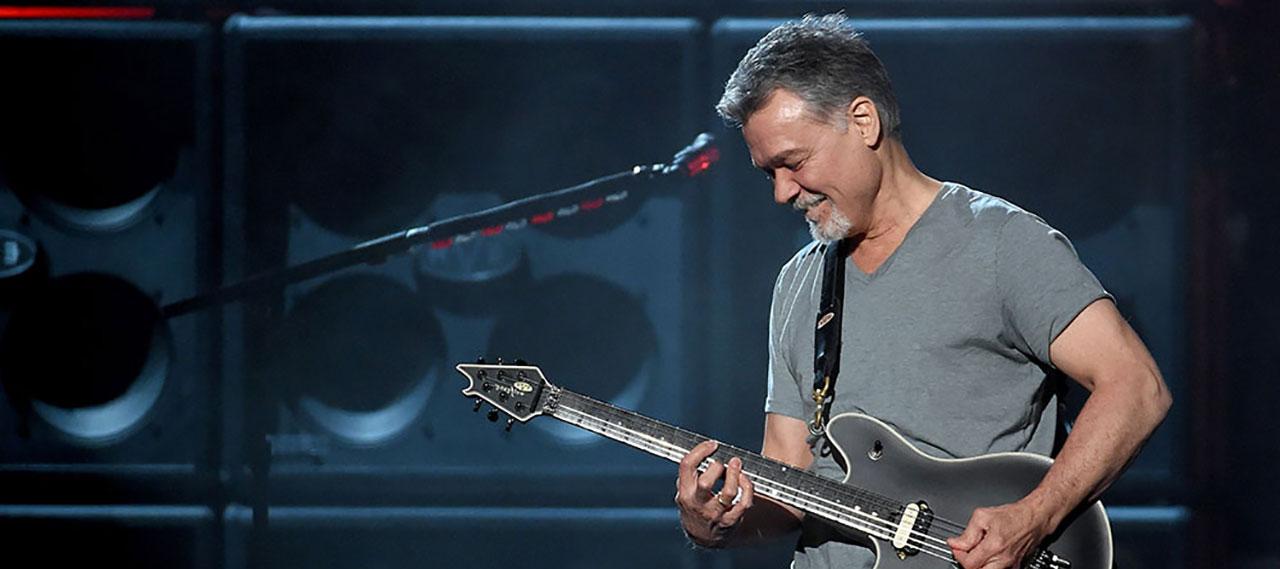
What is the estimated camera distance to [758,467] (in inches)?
85.2

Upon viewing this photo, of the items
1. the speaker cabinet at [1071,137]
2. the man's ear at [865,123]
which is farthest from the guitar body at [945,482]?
the speaker cabinet at [1071,137]

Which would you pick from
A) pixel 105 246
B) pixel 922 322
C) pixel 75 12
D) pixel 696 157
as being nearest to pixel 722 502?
pixel 922 322

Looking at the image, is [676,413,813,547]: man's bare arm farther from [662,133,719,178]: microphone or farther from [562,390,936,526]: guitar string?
[662,133,719,178]: microphone

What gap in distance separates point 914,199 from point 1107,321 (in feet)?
1.21

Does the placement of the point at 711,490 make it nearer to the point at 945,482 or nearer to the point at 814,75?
the point at 945,482

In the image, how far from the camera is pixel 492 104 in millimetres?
3293

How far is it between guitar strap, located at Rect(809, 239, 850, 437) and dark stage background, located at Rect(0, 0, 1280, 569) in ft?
3.34

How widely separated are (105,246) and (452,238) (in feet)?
2.69

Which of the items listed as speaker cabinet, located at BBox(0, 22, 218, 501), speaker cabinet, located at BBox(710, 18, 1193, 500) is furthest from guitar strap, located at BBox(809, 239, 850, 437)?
speaker cabinet, located at BBox(0, 22, 218, 501)

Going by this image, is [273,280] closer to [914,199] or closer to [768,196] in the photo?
[768,196]

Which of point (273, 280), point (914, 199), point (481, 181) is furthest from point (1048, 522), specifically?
point (273, 280)

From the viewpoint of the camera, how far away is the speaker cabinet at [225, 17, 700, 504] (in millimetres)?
3254

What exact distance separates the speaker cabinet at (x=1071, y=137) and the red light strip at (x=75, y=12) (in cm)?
135

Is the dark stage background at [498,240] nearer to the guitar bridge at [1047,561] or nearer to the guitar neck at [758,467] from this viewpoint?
the guitar neck at [758,467]
